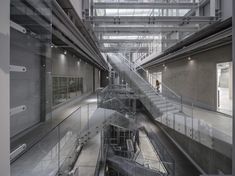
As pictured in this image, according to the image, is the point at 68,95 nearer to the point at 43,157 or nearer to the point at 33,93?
the point at 33,93

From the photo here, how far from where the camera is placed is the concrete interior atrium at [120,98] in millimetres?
3082

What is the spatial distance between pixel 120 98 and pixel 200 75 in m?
4.23

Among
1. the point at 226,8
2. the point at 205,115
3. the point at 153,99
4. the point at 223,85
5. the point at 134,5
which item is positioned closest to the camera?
the point at 226,8

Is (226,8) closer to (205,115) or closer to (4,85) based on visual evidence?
(205,115)

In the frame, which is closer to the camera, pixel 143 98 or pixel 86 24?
pixel 86 24

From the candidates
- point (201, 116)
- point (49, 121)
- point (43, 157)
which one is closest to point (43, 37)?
point (43, 157)

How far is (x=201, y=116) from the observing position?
20.3ft

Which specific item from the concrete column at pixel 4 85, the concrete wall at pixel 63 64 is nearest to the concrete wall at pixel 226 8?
the concrete column at pixel 4 85

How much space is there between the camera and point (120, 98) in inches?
379

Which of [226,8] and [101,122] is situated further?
[101,122]

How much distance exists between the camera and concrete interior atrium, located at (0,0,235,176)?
308 cm

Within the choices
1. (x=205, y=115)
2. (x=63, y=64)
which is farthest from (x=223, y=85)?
(x=63, y=64)

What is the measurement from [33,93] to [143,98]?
18.5ft

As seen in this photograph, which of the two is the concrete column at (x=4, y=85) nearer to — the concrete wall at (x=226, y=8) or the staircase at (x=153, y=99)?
the concrete wall at (x=226, y=8)
